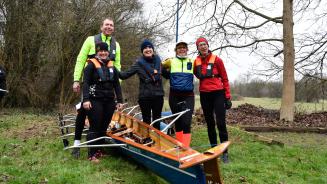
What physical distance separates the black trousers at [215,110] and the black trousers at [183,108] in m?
0.23

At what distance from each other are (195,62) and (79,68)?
1840mm

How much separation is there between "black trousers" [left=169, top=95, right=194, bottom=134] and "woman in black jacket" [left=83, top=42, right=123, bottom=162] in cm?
95

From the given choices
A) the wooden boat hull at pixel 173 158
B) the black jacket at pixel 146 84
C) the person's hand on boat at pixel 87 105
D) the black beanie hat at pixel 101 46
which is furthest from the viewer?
the black jacket at pixel 146 84

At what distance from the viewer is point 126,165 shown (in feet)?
19.6

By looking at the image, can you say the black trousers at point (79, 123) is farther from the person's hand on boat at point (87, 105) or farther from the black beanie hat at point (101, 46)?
the black beanie hat at point (101, 46)

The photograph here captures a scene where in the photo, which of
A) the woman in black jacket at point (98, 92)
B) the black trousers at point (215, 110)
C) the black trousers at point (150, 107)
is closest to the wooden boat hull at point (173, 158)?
the black trousers at point (150, 107)

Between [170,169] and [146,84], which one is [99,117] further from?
[170,169]

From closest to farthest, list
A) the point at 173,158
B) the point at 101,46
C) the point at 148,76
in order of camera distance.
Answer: the point at 173,158 < the point at 101,46 < the point at 148,76

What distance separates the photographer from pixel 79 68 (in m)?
6.29

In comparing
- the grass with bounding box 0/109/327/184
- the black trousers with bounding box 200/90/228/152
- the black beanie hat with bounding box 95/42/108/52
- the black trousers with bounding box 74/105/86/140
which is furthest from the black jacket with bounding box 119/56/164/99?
the grass with bounding box 0/109/327/184

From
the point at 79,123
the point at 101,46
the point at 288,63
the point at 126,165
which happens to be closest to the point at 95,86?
the point at 101,46

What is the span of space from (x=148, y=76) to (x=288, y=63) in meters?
7.71

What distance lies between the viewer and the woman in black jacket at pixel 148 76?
20.5ft

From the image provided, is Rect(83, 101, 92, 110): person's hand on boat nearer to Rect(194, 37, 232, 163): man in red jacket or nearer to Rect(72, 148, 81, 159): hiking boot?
Rect(72, 148, 81, 159): hiking boot
